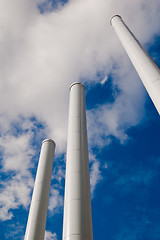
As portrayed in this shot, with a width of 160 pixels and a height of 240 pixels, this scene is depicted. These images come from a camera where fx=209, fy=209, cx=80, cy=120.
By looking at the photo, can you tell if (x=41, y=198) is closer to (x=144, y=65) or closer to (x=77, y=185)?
(x=77, y=185)

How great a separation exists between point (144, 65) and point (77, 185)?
21.5m

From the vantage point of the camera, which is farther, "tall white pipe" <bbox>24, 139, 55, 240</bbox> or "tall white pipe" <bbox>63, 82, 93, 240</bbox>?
"tall white pipe" <bbox>24, 139, 55, 240</bbox>

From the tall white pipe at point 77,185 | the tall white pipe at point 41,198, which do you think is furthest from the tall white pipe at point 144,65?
the tall white pipe at point 41,198

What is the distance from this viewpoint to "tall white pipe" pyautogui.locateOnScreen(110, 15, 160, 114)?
28.4 meters

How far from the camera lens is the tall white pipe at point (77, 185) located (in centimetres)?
2694

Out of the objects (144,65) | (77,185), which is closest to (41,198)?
(77,185)

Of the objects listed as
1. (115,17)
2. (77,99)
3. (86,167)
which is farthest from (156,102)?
(115,17)

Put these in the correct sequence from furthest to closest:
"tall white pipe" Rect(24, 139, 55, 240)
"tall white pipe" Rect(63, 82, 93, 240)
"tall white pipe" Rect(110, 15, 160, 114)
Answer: "tall white pipe" Rect(24, 139, 55, 240)
"tall white pipe" Rect(110, 15, 160, 114)
"tall white pipe" Rect(63, 82, 93, 240)

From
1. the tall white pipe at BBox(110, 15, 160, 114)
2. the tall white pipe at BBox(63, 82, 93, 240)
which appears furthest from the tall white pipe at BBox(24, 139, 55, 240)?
the tall white pipe at BBox(110, 15, 160, 114)

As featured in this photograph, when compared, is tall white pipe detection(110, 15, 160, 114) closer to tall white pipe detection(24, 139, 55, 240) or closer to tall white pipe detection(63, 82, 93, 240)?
tall white pipe detection(63, 82, 93, 240)

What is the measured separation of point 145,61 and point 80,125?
17.0m

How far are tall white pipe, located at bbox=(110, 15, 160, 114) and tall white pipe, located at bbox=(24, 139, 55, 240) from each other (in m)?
39.6

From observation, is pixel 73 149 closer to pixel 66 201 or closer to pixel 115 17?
pixel 66 201

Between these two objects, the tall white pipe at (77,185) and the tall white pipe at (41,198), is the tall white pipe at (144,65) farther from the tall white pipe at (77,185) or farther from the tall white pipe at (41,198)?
the tall white pipe at (41,198)
